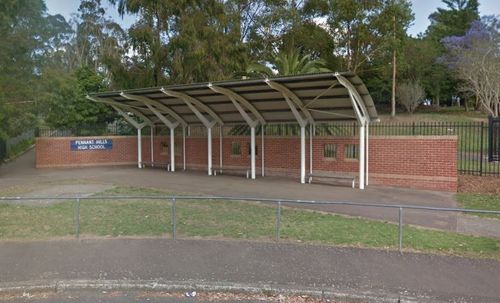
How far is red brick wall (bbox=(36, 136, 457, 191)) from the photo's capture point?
44.2ft

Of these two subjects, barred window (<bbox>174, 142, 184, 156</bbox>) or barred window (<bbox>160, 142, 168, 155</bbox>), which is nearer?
barred window (<bbox>174, 142, 184, 156</bbox>)

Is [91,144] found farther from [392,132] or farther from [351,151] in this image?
[392,132]

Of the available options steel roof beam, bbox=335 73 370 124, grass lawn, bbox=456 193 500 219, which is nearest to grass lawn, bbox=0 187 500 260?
grass lawn, bbox=456 193 500 219

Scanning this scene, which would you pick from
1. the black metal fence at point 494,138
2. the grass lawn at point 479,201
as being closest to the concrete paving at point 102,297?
the grass lawn at point 479,201

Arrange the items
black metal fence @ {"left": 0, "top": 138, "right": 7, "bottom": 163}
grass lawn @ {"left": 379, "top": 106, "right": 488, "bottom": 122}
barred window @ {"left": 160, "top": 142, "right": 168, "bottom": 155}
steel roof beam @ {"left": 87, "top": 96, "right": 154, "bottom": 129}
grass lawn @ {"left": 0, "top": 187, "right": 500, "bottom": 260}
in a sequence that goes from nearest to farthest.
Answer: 1. grass lawn @ {"left": 0, "top": 187, "right": 500, "bottom": 260}
2. steel roof beam @ {"left": 87, "top": 96, "right": 154, "bottom": 129}
3. barred window @ {"left": 160, "top": 142, "right": 168, "bottom": 155}
4. black metal fence @ {"left": 0, "top": 138, "right": 7, "bottom": 163}
5. grass lawn @ {"left": 379, "top": 106, "right": 488, "bottom": 122}

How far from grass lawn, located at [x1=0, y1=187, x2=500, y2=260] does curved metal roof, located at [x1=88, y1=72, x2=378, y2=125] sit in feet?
15.4

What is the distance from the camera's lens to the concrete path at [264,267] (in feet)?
16.9

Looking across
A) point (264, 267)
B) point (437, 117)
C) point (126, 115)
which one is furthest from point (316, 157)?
point (437, 117)

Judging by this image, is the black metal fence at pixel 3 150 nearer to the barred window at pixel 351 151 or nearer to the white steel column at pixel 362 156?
the barred window at pixel 351 151

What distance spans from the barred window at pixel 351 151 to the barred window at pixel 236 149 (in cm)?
511

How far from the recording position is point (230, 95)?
15.1m

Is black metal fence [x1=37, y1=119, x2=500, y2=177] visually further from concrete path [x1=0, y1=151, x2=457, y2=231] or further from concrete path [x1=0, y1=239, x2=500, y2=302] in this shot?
concrete path [x1=0, y1=239, x2=500, y2=302]

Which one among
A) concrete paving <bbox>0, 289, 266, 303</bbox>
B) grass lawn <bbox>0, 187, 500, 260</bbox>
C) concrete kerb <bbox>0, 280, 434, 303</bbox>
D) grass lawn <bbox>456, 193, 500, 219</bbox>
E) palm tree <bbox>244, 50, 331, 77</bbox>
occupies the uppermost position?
palm tree <bbox>244, 50, 331, 77</bbox>

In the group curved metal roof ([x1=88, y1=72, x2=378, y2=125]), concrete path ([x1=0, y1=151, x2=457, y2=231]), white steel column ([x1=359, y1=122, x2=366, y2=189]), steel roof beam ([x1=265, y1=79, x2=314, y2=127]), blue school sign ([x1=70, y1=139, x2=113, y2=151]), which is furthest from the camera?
blue school sign ([x1=70, y1=139, x2=113, y2=151])
